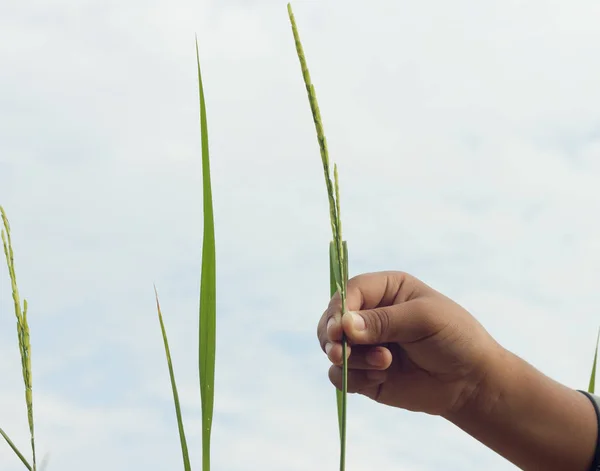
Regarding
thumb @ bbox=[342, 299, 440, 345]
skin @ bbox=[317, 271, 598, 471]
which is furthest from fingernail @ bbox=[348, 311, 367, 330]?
skin @ bbox=[317, 271, 598, 471]

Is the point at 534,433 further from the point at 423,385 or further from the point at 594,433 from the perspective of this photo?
the point at 423,385

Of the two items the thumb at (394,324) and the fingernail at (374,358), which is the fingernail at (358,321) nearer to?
→ the thumb at (394,324)

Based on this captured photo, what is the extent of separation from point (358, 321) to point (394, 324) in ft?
0.37

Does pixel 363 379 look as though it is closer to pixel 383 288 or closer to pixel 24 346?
pixel 383 288

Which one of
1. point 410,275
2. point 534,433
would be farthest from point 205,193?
point 534,433

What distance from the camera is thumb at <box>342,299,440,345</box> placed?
1.01 m

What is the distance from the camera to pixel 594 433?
145cm

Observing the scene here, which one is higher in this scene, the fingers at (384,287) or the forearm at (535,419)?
the fingers at (384,287)

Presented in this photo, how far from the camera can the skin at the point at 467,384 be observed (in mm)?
1211

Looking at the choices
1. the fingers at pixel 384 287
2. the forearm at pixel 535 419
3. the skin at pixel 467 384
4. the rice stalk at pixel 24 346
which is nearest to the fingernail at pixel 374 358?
the skin at pixel 467 384

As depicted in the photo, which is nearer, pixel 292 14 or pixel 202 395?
pixel 292 14

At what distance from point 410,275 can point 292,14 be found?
3.01 feet

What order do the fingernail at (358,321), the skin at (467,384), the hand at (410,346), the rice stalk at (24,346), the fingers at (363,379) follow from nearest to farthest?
the rice stalk at (24,346)
the fingernail at (358,321)
the hand at (410,346)
the skin at (467,384)
the fingers at (363,379)

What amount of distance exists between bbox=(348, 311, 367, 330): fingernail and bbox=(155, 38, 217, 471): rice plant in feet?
0.74
